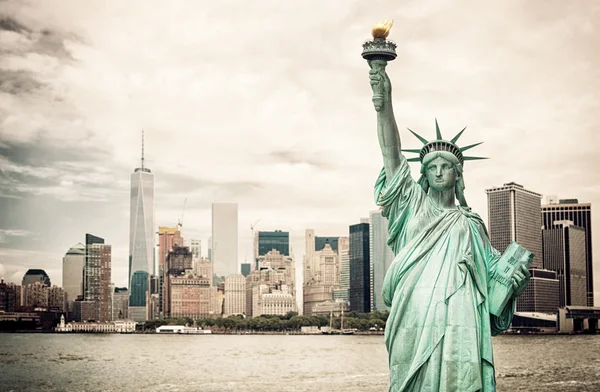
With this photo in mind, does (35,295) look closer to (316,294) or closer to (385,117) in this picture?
(316,294)

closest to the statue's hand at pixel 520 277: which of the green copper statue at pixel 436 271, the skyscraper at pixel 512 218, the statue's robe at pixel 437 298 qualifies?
the green copper statue at pixel 436 271

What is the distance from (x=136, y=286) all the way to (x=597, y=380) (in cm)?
11986

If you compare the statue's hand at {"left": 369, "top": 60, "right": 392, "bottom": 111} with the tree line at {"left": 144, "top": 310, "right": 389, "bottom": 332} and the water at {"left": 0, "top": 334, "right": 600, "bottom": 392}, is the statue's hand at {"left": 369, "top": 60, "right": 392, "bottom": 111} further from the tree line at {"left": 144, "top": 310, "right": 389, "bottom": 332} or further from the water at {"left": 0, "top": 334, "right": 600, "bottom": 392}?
the tree line at {"left": 144, "top": 310, "right": 389, "bottom": 332}

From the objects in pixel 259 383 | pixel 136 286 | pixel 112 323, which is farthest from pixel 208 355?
pixel 136 286

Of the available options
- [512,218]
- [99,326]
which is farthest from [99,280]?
[512,218]

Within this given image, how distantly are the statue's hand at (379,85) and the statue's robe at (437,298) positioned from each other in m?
0.79

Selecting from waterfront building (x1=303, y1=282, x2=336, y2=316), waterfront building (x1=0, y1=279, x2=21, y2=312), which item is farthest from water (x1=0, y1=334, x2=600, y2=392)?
waterfront building (x1=303, y1=282, x2=336, y2=316)

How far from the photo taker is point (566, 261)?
11969 centimetres

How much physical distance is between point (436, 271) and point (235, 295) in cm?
14738

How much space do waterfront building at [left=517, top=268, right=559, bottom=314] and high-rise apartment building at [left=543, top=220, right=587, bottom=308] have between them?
3.51ft

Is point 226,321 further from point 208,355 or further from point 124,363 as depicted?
A: point 124,363

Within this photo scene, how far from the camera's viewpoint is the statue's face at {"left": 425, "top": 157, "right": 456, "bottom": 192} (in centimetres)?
1210

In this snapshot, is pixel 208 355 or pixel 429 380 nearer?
pixel 429 380

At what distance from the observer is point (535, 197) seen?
11744 centimetres
